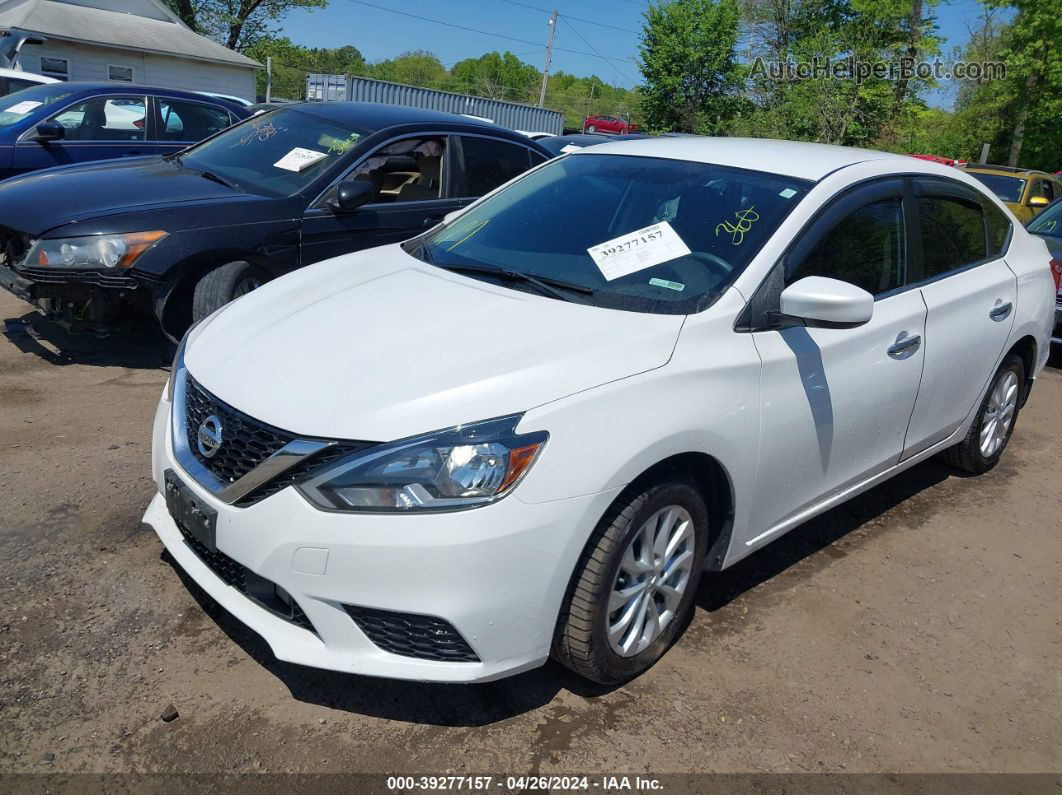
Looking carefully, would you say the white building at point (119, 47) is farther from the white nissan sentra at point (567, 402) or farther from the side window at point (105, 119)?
the white nissan sentra at point (567, 402)

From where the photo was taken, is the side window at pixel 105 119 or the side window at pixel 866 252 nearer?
the side window at pixel 866 252

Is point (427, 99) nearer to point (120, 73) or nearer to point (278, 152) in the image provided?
point (120, 73)

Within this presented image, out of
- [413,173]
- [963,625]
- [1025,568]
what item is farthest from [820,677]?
[413,173]

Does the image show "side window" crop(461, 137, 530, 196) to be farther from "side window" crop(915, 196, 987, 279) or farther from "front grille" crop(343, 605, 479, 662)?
"front grille" crop(343, 605, 479, 662)

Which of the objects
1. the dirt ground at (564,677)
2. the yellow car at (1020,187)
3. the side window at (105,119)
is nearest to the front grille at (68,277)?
the dirt ground at (564,677)

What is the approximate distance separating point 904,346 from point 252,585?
261 centimetres

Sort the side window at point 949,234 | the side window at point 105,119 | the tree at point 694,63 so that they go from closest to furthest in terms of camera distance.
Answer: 1. the side window at point 949,234
2. the side window at point 105,119
3. the tree at point 694,63

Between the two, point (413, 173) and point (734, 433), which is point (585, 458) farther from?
point (413, 173)

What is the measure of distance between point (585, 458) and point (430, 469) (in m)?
0.42

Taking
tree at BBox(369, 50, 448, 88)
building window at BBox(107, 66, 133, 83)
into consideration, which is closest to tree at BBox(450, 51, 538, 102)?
tree at BBox(369, 50, 448, 88)

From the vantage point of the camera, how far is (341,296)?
10.6 ft

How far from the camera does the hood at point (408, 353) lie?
2.44m

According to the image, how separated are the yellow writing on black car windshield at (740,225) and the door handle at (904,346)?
80 centimetres

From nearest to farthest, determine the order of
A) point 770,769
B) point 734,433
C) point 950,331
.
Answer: point 770,769 → point 734,433 → point 950,331
